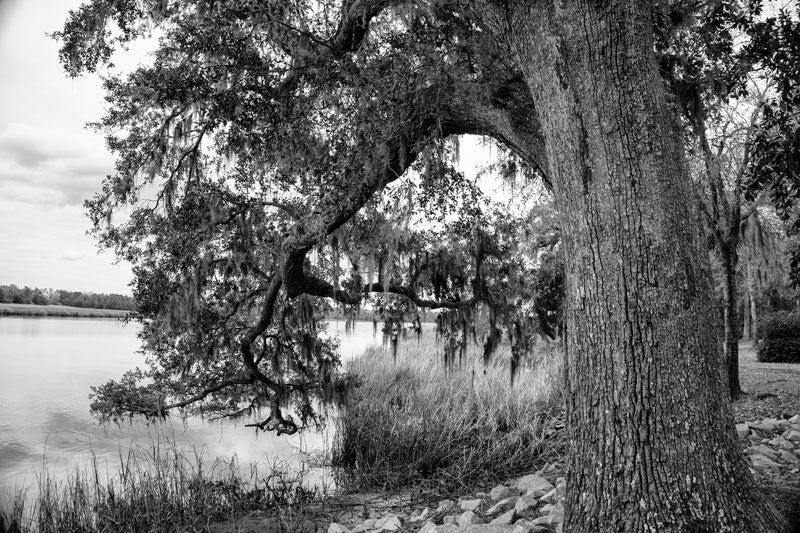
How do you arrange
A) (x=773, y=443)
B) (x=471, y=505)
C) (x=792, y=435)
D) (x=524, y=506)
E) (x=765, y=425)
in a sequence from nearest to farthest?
1. (x=524, y=506)
2. (x=471, y=505)
3. (x=773, y=443)
4. (x=792, y=435)
5. (x=765, y=425)

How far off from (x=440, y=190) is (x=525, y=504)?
3.73 meters

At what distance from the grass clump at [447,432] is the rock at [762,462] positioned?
3.06 m

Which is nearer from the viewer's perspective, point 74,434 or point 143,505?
point 143,505

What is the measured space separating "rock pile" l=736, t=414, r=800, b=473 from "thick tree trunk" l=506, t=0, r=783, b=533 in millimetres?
1464

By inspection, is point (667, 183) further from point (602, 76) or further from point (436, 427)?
point (436, 427)

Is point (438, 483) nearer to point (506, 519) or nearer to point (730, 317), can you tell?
point (506, 519)

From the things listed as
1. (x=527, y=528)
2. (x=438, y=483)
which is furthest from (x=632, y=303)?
(x=438, y=483)

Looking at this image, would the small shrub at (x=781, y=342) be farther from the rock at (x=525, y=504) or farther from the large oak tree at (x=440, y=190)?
the rock at (x=525, y=504)

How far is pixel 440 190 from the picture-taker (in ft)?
21.6

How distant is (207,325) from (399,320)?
280 cm

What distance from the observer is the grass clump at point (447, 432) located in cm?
712

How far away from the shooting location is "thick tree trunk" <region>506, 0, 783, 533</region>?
275cm

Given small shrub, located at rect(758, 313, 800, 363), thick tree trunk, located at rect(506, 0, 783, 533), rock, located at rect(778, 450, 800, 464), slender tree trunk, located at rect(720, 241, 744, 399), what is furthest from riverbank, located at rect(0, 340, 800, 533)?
small shrub, located at rect(758, 313, 800, 363)

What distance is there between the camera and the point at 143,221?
6844mm
